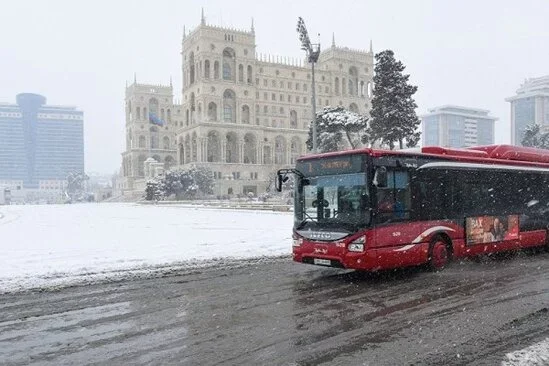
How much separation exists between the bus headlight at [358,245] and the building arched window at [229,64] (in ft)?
334

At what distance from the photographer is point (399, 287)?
923 centimetres

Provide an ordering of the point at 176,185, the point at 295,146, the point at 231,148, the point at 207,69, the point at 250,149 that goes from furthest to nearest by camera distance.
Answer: the point at 295,146 → the point at 250,149 → the point at 231,148 → the point at 207,69 → the point at 176,185

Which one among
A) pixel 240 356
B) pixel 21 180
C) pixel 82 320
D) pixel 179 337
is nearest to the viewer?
pixel 240 356

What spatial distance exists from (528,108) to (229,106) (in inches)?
4083

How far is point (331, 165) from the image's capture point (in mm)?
10219

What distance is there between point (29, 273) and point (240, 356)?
7847 mm

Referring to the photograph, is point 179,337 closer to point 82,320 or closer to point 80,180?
point 82,320

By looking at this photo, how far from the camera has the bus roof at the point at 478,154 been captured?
10172 mm

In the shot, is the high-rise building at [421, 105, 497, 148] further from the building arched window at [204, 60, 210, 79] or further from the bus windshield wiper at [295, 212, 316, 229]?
the bus windshield wiper at [295, 212, 316, 229]

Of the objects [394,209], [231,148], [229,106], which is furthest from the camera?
[229,106]

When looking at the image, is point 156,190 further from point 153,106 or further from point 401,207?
Answer: point 153,106

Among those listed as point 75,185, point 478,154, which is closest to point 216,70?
point 75,185

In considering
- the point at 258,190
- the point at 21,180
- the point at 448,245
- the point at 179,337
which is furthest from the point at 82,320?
the point at 21,180

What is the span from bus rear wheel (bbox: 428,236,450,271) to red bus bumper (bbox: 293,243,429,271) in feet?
0.81
